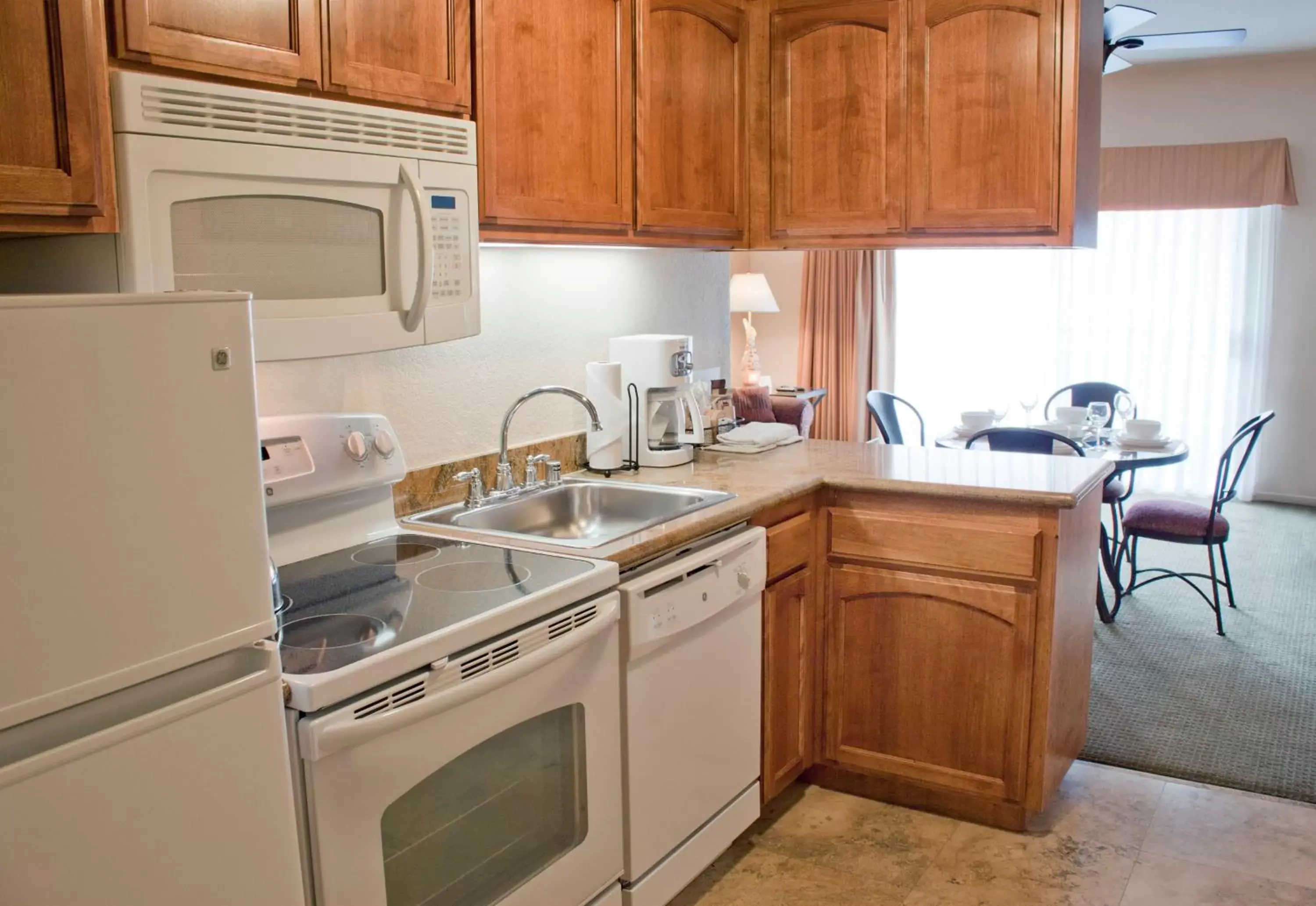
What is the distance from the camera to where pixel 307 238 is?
192cm

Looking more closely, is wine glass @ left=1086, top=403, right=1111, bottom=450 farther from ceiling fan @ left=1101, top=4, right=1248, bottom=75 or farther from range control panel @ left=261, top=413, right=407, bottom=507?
range control panel @ left=261, top=413, right=407, bottom=507

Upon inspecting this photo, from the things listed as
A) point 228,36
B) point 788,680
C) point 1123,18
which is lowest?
point 788,680

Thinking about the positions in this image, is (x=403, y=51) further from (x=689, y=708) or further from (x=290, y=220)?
(x=689, y=708)

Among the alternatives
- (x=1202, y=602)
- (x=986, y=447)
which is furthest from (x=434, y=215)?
(x=1202, y=602)

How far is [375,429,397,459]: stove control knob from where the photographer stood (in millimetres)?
2385

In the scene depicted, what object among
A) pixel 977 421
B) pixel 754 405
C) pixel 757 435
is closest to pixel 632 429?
pixel 757 435

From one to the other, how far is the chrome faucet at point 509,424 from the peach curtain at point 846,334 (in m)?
5.07

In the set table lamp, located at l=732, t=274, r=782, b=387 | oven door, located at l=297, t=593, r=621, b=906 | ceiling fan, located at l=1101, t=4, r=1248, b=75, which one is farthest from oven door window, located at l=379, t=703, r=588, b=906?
table lamp, located at l=732, t=274, r=782, b=387

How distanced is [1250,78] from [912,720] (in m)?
5.56

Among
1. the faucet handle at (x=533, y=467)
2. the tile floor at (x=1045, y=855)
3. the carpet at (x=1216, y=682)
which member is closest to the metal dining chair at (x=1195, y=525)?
the carpet at (x=1216, y=682)

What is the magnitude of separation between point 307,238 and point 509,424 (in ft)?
3.26

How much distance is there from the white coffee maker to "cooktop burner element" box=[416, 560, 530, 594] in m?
0.99

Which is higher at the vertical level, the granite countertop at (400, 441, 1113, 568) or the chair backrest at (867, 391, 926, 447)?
the granite countertop at (400, 441, 1113, 568)

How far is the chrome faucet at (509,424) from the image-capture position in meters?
2.73
